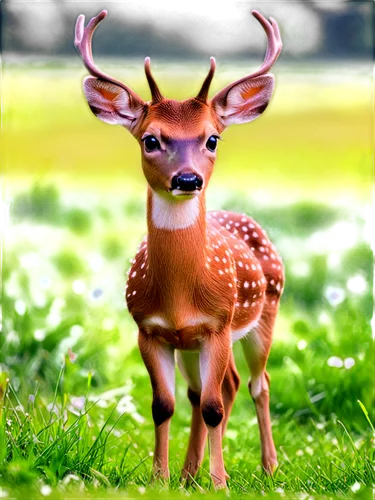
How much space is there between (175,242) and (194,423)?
103 centimetres

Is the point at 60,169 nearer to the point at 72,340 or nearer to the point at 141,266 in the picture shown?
the point at 72,340

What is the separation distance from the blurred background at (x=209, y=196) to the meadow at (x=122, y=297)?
0.06ft

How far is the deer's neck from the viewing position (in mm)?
4055

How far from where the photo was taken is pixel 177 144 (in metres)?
3.93

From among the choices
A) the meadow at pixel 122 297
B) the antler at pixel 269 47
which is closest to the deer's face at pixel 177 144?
the antler at pixel 269 47

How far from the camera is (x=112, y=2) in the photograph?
5324 mm

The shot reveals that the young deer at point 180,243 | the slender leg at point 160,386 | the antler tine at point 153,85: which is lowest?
the slender leg at point 160,386

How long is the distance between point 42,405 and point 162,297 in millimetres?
1725

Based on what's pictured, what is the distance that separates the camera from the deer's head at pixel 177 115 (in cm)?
390

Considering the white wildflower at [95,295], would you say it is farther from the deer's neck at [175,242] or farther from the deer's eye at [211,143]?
the deer's eye at [211,143]

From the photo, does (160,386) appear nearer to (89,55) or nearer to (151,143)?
(151,143)

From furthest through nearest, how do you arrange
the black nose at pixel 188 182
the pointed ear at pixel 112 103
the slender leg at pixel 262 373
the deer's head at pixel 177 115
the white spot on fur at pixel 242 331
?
the slender leg at pixel 262 373 < the white spot on fur at pixel 242 331 < the pointed ear at pixel 112 103 < the deer's head at pixel 177 115 < the black nose at pixel 188 182

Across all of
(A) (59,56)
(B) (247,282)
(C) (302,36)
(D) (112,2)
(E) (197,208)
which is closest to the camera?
(E) (197,208)

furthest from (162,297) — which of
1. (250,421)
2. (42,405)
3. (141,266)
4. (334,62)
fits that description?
(334,62)
